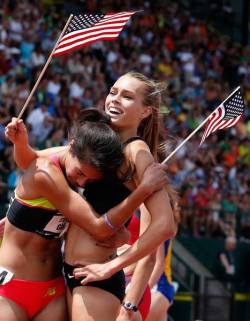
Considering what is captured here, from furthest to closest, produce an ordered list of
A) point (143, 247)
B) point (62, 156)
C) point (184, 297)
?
point (184, 297) → point (62, 156) → point (143, 247)

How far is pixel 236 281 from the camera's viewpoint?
16.2 m

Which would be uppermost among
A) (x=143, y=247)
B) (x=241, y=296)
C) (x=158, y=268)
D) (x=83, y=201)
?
(x=83, y=201)

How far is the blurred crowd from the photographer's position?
15883 millimetres

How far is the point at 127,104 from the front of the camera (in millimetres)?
5844

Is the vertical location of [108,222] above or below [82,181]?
below

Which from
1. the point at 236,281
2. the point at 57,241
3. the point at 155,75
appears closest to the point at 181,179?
the point at 236,281

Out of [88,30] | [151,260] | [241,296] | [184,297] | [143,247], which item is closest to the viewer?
[143,247]

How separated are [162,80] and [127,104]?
1563cm

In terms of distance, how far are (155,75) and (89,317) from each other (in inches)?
663

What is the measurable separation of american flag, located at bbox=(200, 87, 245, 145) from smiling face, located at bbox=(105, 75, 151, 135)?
73 centimetres

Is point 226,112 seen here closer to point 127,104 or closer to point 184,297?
point 127,104

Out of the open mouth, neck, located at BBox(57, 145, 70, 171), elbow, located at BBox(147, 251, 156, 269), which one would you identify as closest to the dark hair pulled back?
neck, located at BBox(57, 145, 70, 171)

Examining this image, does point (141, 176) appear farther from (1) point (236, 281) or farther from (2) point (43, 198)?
(1) point (236, 281)

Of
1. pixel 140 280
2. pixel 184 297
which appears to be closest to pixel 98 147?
pixel 140 280
